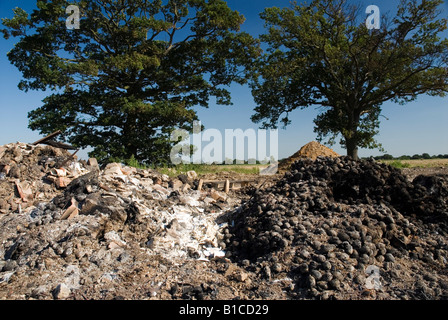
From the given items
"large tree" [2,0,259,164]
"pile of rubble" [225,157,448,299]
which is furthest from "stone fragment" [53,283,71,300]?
"large tree" [2,0,259,164]

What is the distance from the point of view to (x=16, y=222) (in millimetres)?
4703

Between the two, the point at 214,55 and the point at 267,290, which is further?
the point at 214,55

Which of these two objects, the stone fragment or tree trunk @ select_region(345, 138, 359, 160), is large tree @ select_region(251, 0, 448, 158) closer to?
tree trunk @ select_region(345, 138, 359, 160)

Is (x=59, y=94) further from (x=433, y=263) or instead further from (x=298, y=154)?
(x=433, y=263)

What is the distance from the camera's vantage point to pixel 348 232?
12.8ft

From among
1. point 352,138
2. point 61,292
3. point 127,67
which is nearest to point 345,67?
point 352,138

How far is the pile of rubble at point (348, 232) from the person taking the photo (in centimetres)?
326

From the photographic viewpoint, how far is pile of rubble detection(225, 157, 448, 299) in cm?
326

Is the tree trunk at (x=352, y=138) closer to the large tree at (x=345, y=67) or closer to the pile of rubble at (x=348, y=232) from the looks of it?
the large tree at (x=345, y=67)

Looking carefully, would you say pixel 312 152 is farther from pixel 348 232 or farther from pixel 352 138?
pixel 348 232

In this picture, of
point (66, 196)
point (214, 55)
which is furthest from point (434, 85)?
point (66, 196)

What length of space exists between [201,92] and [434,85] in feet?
33.4

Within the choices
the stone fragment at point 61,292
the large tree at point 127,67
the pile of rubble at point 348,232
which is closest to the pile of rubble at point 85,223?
the stone fragment at point 61,292
